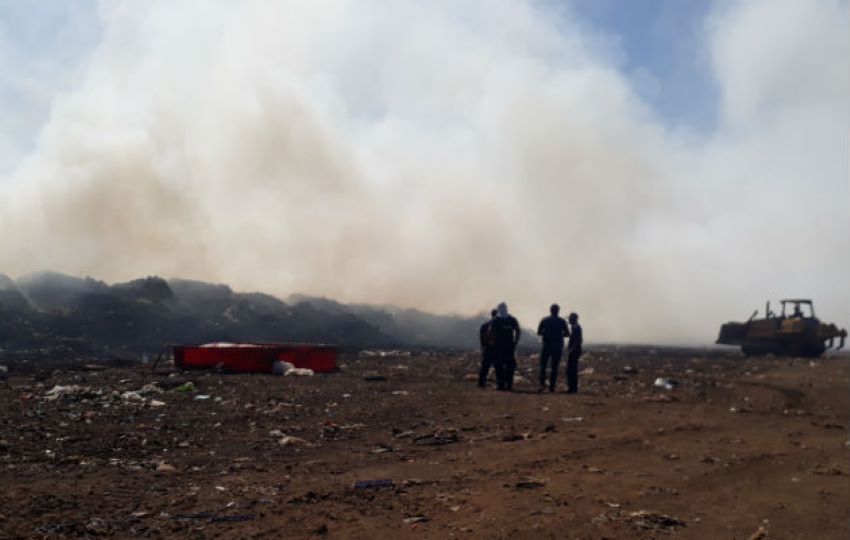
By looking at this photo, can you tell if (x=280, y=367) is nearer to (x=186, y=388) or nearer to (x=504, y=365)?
(x=186, y=388)

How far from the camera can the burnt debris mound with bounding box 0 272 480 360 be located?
21.0m

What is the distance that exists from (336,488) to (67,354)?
52.9 ft

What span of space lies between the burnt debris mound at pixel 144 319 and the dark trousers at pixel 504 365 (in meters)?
12.3

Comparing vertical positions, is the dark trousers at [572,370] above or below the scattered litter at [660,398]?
above

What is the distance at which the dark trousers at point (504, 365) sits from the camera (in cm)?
1183

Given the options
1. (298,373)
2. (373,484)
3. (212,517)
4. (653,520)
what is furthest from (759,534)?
(298,373)

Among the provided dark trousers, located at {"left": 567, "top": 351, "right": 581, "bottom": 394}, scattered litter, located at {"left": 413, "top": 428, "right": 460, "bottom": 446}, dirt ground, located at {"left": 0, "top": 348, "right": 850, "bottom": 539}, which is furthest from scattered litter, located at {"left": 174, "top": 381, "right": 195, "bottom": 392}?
dark trousers, located at {"left": 567, "top": 351, "right": 581, "bottom": 394}

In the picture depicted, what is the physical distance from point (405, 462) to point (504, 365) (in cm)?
602

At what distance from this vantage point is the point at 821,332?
1008 inches

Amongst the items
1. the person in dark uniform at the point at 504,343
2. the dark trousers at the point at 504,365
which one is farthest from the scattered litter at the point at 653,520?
the dark trousers at the point at 504,365

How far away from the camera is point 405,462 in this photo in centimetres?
621

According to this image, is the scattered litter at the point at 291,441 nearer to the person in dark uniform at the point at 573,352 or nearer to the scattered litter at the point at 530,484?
the scattered litter at the point at 530,484

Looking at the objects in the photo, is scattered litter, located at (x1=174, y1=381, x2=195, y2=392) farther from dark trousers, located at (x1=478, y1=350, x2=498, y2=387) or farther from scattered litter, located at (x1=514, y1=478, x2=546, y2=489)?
scattered litter, located at (x1=514, y1=478, x2=546, y2=489)

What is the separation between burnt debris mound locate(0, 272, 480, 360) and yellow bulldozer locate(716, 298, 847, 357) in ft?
42.9
